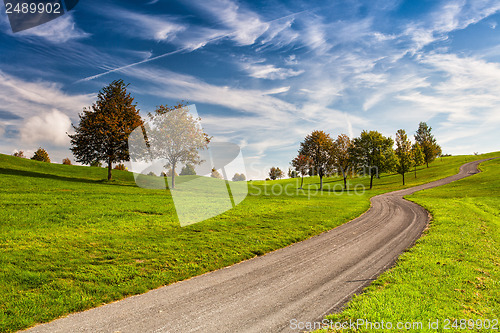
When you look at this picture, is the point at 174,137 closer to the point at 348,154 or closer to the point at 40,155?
the point at 348,154

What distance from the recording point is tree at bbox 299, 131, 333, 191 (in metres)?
61.1

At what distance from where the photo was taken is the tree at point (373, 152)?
199 ft

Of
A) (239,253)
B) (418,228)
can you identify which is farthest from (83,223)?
(418,228)

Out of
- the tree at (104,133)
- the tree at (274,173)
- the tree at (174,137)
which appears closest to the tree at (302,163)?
the tree at (174,137)

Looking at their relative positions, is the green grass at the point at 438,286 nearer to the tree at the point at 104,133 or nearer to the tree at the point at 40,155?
the tree at the point at 104,133

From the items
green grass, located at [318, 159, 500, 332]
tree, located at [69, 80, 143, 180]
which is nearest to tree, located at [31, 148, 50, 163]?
tree, located at [69, 80, 143, 180]

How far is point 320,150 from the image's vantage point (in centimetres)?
6141

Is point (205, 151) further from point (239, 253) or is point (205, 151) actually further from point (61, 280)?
point (61, 280)

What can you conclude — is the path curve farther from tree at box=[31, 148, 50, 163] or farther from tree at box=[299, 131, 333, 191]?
tree at box=[31, 148, 50, 163]

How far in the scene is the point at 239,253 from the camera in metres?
13.1

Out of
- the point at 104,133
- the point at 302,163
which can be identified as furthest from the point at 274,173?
the point at 104,133

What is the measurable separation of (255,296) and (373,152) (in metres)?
62.7

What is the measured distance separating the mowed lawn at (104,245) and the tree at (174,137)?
18364 millimetres

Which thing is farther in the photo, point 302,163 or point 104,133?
point 302,163
